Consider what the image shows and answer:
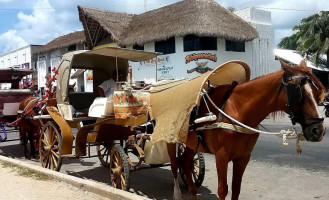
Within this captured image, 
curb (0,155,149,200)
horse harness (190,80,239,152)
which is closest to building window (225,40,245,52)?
curb (0,155,149,200)

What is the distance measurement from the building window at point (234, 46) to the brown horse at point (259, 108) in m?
18.6

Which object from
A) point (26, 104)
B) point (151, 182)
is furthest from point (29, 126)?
point (151, 182)

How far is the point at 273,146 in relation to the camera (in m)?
9.16

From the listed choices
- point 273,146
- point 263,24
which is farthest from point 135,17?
point 273,146

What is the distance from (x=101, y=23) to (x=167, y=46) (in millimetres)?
5900

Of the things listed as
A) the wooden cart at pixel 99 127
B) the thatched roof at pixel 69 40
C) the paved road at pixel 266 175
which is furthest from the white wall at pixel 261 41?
the wooden cart at pixel 99 127

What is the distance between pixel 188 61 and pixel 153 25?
442 centimetres

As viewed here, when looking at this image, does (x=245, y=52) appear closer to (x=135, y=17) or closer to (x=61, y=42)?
(x=135, y=17)

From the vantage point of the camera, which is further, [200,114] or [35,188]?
[35,188]

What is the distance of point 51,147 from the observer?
22.6ft

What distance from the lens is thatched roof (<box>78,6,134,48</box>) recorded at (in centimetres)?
2522

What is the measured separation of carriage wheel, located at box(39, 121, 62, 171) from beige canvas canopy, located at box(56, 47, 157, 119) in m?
0.53

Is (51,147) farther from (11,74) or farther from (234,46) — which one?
(234,46)

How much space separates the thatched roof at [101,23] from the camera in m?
25.2
